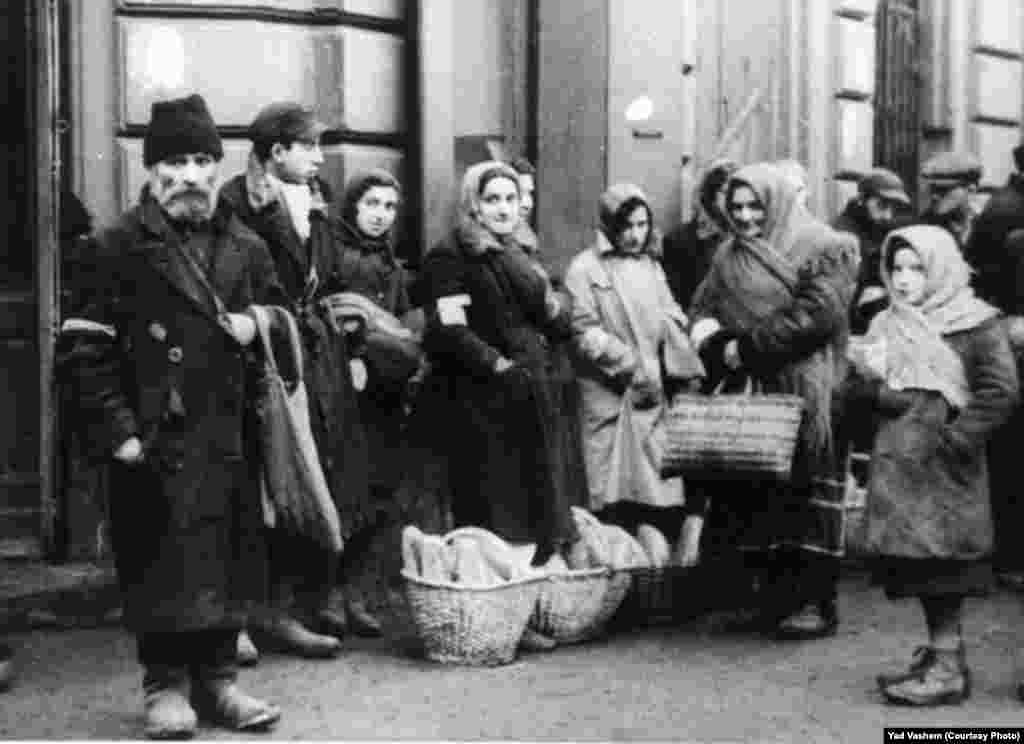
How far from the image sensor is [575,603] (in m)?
7.62

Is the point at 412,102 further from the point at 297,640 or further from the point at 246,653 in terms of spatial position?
the point at 246,653

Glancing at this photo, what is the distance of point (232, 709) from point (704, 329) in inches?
101

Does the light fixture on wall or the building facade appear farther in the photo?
the light fixture on wall

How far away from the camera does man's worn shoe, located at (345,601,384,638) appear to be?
7.84 meters

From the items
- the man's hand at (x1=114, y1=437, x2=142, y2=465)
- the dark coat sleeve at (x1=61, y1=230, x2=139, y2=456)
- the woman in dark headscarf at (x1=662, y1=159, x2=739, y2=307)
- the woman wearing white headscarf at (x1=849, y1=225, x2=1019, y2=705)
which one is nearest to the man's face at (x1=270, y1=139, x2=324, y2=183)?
the dark coat sleeve at (x1=61, y1=230, x2=139, y2=456)

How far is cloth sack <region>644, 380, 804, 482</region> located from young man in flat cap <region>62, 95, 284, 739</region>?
6.69 ft

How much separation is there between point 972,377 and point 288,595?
8.29 ft

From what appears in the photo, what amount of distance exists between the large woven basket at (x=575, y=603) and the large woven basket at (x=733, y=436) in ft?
1.63

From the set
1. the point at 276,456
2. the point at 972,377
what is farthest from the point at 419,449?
the point at 972,377

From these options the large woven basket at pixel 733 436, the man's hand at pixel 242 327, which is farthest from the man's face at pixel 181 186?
the large woven basket at pixel 733 436

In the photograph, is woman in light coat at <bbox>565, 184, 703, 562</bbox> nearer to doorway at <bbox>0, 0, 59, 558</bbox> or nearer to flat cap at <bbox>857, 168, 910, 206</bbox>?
flat cap at <bbox>857, 168, 910, 206</bbox>

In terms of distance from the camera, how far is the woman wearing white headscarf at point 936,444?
6621mm

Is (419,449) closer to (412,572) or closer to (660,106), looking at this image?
(412,572)

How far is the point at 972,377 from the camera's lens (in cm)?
669
